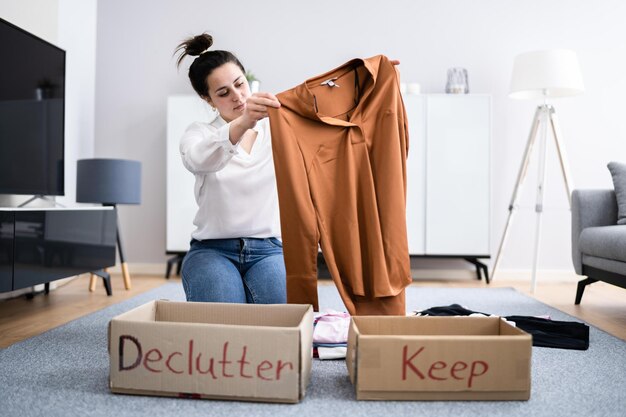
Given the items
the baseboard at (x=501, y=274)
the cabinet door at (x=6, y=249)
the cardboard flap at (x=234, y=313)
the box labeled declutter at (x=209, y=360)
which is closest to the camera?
the box labeled declutter at (x=209, y=360)

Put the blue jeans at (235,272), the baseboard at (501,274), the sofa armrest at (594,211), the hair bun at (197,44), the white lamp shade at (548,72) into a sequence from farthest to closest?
the baseboard at (501,274)
the white lamp shade at (548,72)
the sofa armrest at (594,211)
the hair bun at (197,44)
the blue jeans at (235,272)

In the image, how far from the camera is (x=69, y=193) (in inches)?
142

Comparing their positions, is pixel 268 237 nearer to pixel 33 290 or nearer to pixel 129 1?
pixel 33 290

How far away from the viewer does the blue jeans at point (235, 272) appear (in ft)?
5.68

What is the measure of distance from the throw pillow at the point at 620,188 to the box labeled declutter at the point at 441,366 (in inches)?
74.3

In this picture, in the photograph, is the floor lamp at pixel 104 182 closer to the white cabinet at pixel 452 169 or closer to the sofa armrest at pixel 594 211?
the white cabinet at pixel 452 169

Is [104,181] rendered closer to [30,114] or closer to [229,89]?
A: [30,114]

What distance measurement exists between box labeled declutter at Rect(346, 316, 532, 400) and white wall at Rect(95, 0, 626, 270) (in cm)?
309

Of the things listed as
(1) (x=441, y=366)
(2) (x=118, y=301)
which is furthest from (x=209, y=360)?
(2) (x=118, y=301)

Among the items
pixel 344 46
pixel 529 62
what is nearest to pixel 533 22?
pixel 529 62

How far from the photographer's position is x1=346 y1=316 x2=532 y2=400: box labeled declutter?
3.98ft

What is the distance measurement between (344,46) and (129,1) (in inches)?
68.9

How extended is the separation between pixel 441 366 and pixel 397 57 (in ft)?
11.1

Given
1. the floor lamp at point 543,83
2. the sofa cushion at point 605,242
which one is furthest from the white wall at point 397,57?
the sofa cushion at point 605,242
